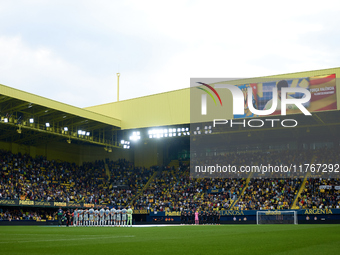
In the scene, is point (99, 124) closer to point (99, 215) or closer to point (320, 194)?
point (99, 215)

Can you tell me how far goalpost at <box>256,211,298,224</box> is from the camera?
38438 millimetres

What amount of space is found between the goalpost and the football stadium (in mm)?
96

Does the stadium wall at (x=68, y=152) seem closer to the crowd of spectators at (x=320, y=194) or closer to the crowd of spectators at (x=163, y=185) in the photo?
the crowd of spectators at (x=163, y=185)

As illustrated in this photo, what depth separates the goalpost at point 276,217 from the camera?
38438 millimetres

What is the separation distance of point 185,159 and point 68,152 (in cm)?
1526

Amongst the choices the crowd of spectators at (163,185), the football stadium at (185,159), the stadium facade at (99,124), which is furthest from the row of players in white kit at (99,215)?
the stadium facade at (99,124)

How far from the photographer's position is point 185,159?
56.9 m

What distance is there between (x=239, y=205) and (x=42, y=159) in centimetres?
2381

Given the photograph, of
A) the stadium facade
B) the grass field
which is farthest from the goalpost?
the grass field

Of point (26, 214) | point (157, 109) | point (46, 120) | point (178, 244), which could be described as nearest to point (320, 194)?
point (157, 109)

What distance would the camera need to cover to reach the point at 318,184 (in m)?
42.9

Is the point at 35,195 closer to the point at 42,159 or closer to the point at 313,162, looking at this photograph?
the point at 42,159

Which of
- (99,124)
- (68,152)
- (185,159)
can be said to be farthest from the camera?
(185,159)

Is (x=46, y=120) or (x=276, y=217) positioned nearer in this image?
(x=276, y=217)
